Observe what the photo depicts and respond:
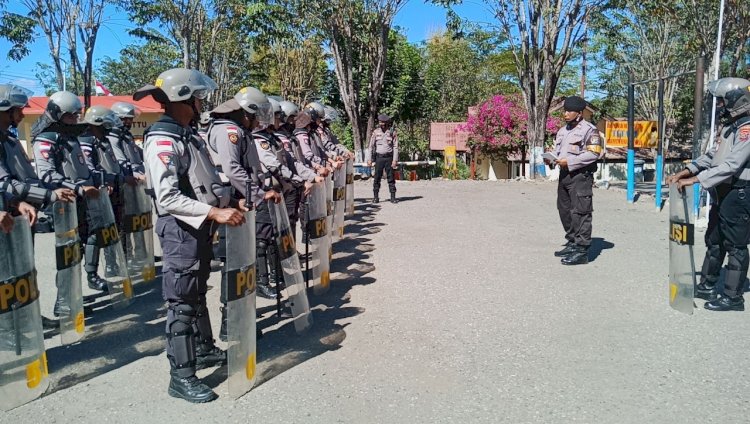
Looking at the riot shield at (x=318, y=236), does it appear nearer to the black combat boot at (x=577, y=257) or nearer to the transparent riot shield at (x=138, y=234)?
the transparent riot shield at (x=138, y=234)

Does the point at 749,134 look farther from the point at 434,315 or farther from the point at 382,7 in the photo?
the point at 382,7

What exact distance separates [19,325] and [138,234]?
→ 307 cm

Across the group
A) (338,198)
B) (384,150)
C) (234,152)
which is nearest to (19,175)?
(234,152)

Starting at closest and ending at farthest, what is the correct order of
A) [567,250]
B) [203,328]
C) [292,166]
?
[203,328]
[292,166]
[567,250]

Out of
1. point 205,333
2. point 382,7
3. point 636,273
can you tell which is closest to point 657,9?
point 382,7

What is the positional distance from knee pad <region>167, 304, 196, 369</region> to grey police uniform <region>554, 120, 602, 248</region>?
202 inches

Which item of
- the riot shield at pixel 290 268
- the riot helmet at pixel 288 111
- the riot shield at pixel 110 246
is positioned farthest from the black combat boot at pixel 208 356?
the riot helmet at pixel 288 111

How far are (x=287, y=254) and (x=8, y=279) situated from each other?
6.52 ft

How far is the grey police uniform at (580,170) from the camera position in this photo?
7.44m

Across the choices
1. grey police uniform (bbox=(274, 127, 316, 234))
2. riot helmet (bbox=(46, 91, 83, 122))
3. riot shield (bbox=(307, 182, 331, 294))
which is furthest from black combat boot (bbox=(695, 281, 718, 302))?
riot helmet (bbox=(46, 91, 83, 122))

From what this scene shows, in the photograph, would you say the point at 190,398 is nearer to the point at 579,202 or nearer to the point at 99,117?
the point at 99,117

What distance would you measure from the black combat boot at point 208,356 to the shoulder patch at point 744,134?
4.76 m

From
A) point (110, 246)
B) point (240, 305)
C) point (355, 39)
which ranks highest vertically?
point (355, 39)

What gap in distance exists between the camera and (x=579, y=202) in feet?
24.7
